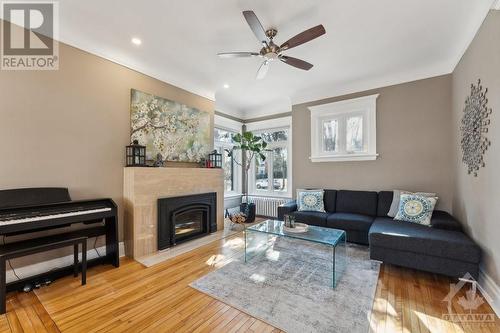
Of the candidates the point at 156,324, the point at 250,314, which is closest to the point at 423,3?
the point at 250,314

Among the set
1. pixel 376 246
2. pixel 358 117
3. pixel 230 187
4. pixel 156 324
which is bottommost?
pixel 156 324

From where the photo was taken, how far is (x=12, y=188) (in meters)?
2.25

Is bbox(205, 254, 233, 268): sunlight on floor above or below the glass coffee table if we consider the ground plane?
below

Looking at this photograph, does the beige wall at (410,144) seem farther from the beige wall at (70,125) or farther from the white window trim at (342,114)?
the beige wall at (70,125)

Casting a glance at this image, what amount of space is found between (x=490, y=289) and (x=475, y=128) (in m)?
1.65

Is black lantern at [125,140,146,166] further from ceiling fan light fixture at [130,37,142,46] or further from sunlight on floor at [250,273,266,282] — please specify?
sunlight on floor at [250,273,266,282]

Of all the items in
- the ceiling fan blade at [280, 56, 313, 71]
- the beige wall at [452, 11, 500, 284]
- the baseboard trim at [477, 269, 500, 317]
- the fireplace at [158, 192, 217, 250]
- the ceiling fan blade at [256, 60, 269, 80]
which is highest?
the ceiling fan blade at [280, 56, 313, 71]

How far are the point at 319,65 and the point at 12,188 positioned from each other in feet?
13.8

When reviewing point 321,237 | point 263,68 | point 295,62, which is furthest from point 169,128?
point 321,237

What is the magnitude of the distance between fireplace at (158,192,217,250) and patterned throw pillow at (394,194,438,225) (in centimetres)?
308

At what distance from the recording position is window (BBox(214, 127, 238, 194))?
5531mm

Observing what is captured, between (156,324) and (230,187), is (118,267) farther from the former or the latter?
(230,187)

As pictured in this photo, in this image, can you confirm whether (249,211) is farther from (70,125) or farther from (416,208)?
(70,125)

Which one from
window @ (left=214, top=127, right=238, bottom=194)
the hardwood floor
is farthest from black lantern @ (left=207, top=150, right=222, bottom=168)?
the hardwood floor
